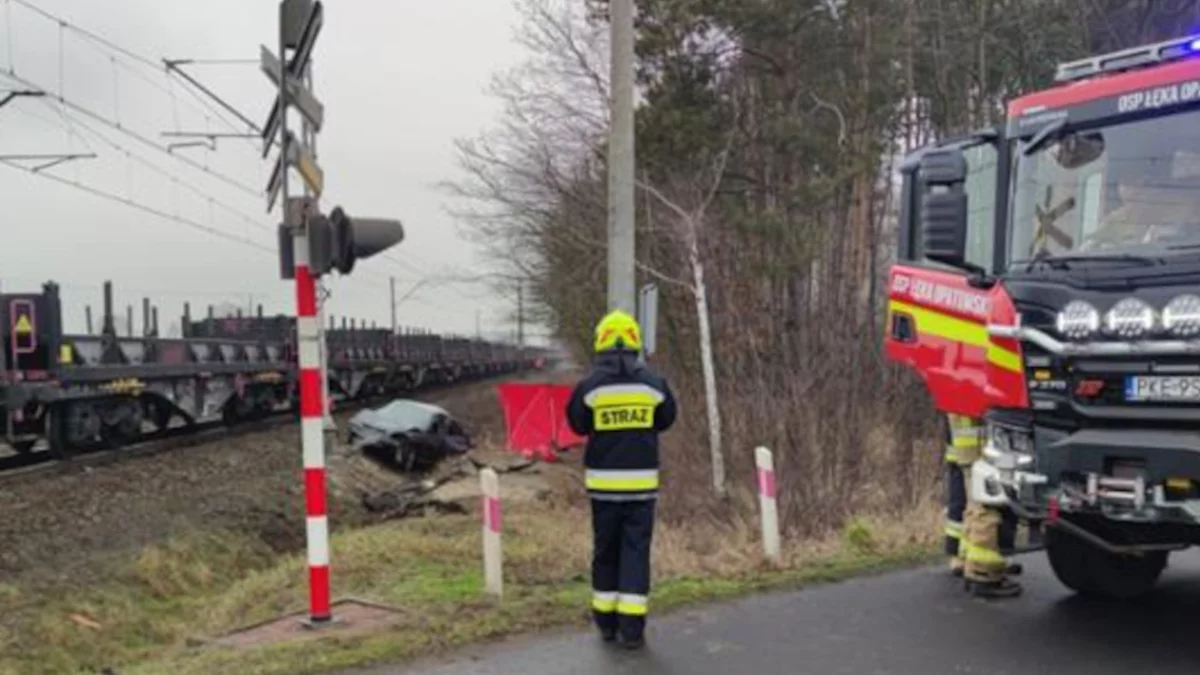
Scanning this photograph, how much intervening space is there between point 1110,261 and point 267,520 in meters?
12.6

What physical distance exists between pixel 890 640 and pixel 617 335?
228cm

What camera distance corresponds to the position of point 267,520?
1609 centimetres

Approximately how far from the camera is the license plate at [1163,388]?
554 cm

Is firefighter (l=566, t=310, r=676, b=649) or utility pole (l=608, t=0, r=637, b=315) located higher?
utility pole (l=608, t=0, r=637, b=315)

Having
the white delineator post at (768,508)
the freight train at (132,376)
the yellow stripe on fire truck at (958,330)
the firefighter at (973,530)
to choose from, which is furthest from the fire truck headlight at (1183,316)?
the freight train at (132,376)

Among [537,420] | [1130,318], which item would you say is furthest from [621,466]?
[537,420]

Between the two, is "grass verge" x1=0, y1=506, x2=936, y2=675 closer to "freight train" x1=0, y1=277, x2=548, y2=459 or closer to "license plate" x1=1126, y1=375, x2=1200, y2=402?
"license plate" x1=1126, y1=375, x2=1200, y2=402

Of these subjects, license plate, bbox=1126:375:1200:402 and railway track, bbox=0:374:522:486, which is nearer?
license plate, bbox=1126:375:1200:402

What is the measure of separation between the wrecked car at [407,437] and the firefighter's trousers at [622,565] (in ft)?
57.0

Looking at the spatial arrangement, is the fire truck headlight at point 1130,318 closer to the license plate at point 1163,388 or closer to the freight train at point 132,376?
the license plate at point 1163,388

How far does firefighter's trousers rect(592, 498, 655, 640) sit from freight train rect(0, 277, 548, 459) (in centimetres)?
1370

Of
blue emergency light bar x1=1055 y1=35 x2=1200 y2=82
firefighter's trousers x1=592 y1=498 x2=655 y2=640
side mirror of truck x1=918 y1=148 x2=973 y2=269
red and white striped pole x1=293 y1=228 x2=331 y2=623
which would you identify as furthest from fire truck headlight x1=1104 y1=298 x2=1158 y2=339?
red and white striped pole x1=293 y1=228 x2=331 y2=623

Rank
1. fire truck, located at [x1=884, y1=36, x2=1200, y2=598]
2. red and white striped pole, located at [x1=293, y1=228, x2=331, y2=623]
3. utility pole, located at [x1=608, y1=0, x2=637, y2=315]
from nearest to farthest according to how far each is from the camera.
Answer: fire truck, located at [x1=884, y1=36, x2=1200, y2=598] → red and white striped pole, located at [x1=293, y1=228, x2=331, y2=623] → utility pole, located at [x1=608, y1=0, x2=637, y2=315]

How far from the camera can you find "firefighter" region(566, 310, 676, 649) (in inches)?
262
